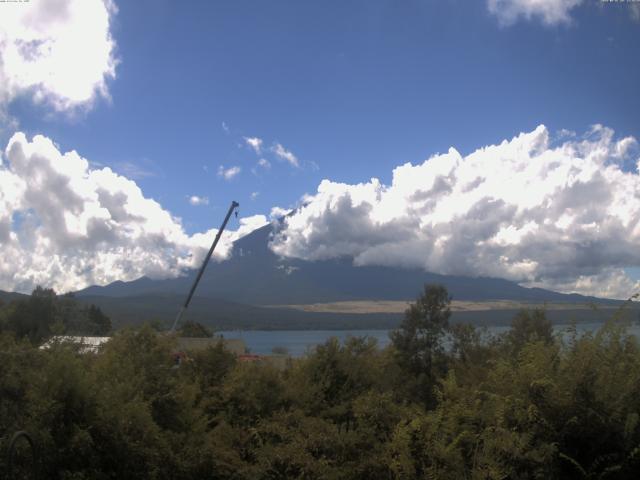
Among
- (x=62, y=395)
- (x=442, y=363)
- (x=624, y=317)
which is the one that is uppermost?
(x=624, y=317)

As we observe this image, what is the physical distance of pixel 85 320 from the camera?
7331 centimetres

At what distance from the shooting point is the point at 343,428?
10586 millimetres

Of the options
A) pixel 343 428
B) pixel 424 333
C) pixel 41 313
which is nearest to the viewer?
pixel 343 428

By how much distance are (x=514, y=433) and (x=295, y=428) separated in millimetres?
4539

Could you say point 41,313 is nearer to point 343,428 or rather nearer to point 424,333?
point 424,333

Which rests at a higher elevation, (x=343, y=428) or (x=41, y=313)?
(x=41, y=313)

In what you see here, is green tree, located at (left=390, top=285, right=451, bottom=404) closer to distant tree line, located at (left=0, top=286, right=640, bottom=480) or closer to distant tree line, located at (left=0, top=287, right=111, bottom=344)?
distant tree line, located at (left=0, top=287, right=111, bottom=344)

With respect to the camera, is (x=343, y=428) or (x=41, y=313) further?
(x=41, y=313)

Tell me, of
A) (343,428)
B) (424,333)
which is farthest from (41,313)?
(343,428)

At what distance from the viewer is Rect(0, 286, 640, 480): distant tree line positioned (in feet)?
26.8

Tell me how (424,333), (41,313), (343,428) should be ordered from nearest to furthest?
(343,428), (424,333), (41,313)

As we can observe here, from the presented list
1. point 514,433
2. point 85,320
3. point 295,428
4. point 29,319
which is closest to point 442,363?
point 295,428

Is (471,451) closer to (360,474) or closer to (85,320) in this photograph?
(360,474)

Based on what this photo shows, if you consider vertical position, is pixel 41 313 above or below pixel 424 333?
above
